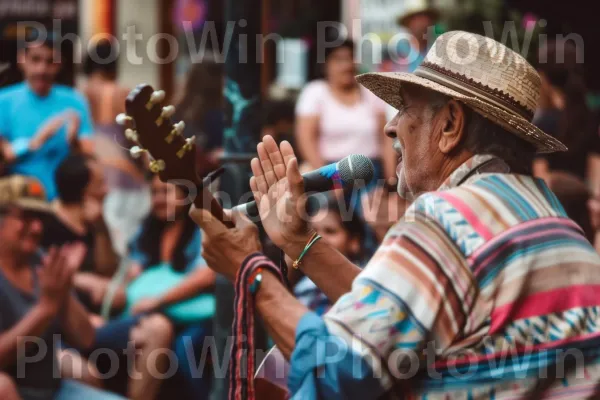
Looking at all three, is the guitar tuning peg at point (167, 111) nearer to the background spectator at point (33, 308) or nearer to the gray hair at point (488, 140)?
the gray hair at point (488, 140)

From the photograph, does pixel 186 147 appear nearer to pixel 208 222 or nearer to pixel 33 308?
pixel 208 222

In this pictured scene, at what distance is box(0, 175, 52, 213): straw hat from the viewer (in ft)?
18.0

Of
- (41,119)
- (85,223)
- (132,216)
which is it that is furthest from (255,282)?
(41,119)

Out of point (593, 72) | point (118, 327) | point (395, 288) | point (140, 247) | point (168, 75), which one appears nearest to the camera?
point (395, 288)

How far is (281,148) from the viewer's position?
109 inches

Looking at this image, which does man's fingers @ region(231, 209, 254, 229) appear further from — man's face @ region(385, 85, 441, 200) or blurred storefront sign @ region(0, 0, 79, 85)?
blurred storefront sign @ region(0, 0, 79, 85)

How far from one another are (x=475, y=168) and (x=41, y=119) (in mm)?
5125

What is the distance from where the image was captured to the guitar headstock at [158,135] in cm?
264

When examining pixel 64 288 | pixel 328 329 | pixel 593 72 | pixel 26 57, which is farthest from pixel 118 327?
pixel 593 72

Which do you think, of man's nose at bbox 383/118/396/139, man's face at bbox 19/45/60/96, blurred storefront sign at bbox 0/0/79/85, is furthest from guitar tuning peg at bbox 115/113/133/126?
blurred storefront sign at bbox 0/0/79/85

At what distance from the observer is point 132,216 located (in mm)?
6832

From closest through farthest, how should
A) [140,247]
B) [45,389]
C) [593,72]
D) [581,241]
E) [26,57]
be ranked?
[581,241]
[45,389]
[140,247]
[26,57]
[593,72]

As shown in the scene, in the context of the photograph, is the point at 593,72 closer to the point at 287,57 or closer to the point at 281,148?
the point at 287,57

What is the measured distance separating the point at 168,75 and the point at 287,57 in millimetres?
2302
